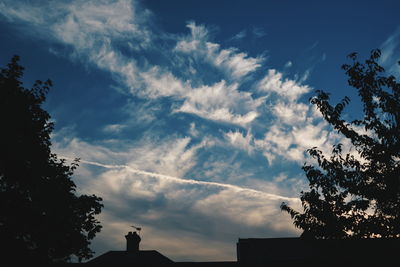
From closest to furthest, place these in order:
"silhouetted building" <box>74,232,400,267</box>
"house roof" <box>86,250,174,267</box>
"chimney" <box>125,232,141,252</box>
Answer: "silhouetted building" <box>74,232,400,267</box>, "house roof" <box>86,250,174,267</box>, "chimney" <box>125,232,141,252</box>

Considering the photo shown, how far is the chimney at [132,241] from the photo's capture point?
33656mm

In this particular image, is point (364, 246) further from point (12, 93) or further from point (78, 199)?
point (12, 93)

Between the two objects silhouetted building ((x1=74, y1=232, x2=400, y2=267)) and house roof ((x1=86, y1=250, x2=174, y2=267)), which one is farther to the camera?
house roof ((x1=86, y1=250, x2=174, y2=267))

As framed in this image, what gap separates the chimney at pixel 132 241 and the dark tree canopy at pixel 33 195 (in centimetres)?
1601

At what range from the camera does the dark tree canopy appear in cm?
1606

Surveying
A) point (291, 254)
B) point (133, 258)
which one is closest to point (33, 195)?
point (133, 258)

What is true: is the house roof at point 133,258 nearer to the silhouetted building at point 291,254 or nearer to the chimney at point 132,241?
the silhouetted building at point 291,254

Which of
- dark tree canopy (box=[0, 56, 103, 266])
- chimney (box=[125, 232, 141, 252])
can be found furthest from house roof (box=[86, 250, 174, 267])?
dark tree canopy (box=[0, 56, 103, 266])

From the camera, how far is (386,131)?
33.0 feet

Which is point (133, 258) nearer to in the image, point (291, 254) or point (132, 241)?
point (132, 241)

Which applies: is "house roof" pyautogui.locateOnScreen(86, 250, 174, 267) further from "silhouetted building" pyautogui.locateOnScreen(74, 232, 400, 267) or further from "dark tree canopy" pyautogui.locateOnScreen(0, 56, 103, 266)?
"dark tree canopy" pyautogui.locateOnScreen(0, 56, 103, 266)

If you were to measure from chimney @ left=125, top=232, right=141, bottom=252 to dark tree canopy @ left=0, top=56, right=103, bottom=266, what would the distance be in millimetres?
16007

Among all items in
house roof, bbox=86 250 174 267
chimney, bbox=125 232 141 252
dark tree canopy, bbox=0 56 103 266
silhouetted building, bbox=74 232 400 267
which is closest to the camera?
silhouetted building, bbox=74 232 400 267

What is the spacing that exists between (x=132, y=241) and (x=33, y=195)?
62.0 feet
